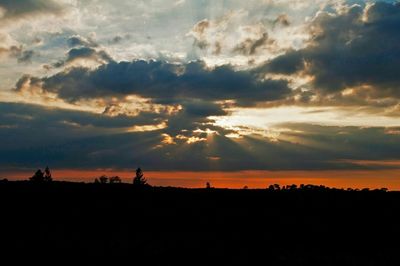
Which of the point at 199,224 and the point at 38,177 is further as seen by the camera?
the point at 38,177

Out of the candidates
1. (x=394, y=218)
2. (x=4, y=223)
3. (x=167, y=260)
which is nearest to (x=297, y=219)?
(x=394, y=218)

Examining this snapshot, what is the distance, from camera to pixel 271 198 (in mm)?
56594

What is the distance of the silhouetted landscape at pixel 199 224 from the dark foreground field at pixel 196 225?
0.24ft

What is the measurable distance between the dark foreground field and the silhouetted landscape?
0.07 meters

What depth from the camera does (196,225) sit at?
42.5 m

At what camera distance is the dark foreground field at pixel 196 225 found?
101 ft

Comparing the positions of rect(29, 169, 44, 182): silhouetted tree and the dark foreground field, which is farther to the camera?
rect(29, 169, 44, 182): silhouetted tree

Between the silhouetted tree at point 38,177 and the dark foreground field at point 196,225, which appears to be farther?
the silhouetted tree at point 38,177

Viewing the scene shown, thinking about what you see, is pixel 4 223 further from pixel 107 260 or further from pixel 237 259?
pixel 237 259

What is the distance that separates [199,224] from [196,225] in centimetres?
45

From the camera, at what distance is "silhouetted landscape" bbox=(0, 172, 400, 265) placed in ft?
102

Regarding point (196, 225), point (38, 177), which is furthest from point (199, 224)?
point (38, 177)

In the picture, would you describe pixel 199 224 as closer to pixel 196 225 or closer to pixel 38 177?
pixel 196 225

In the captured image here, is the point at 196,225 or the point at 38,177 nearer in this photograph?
the point at 196,225
